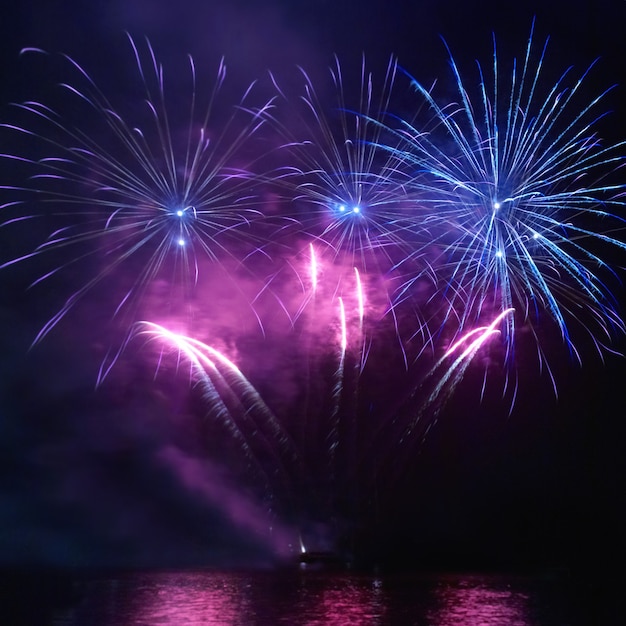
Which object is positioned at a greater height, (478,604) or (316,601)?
(316,601)

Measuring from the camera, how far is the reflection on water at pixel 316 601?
19.2 m

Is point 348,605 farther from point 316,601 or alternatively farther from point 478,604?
point 478,604

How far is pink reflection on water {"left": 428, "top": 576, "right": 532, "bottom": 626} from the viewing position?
19058 mm

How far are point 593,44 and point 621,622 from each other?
1293 centimetres

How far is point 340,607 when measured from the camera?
73.5 feet

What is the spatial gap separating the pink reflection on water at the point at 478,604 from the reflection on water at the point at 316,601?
3cm

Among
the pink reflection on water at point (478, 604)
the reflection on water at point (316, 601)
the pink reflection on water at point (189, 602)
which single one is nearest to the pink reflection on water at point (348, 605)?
the reflection on water at point (316, 601)

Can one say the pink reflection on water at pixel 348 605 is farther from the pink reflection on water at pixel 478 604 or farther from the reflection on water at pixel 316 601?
the pink reflection on water at pixel 478 604

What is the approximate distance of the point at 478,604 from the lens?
75.6ft

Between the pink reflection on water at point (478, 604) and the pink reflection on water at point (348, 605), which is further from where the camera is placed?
the pink reflection on water at point (348, 605)

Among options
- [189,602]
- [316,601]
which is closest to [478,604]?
[316,601]

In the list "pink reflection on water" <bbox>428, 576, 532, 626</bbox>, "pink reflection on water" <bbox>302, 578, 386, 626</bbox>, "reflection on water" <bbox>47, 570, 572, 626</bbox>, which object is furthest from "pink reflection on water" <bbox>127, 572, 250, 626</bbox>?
"pink reflection on water" <bbox>428, 576, 532, 626</bbox>

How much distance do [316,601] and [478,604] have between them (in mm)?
5292

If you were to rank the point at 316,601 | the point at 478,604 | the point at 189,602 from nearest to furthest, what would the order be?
the point at 478,604 < the point at 316,601 < the point at 189,602
